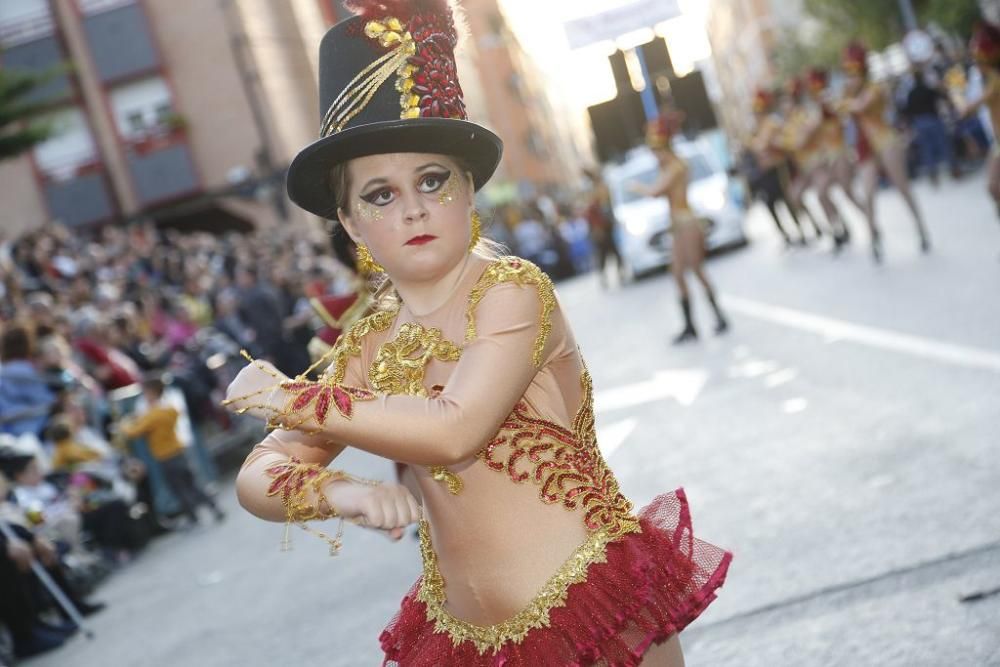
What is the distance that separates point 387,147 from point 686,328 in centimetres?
1130

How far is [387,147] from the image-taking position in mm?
2807

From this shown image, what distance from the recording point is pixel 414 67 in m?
2.78

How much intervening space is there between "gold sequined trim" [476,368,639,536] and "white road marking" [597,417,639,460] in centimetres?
622

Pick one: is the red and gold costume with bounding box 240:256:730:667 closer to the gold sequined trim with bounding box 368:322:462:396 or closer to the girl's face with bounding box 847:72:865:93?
the gold sequined trim with bounding box 368:322:462:396

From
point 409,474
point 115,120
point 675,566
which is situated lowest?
point 675,566

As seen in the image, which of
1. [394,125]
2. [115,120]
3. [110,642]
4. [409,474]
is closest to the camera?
[394,125]

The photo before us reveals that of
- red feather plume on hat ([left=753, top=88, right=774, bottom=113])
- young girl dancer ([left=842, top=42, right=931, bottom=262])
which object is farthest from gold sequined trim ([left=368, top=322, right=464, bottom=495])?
red feather plume on hat ([left=753, top=88, right=774, bottom=113])

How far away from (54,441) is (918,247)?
932cm

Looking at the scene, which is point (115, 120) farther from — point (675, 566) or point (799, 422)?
point (675, 566)

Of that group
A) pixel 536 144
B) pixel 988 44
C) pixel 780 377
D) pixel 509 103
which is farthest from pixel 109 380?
pixel 536 144

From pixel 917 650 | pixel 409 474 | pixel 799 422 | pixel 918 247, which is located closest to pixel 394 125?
pixel 409 474

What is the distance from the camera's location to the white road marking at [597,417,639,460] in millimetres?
9484

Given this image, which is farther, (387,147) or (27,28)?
(27,28)

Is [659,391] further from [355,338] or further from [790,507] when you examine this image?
[355,338]
